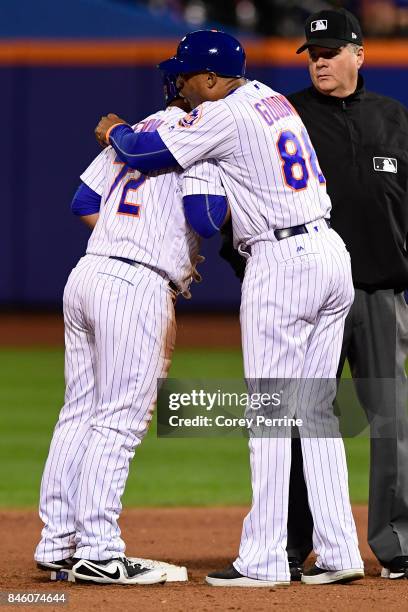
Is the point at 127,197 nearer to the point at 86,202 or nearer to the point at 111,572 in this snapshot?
the point at 86,202

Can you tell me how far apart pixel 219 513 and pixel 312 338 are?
7.61ft

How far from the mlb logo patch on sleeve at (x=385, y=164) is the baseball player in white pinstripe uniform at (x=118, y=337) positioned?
2.47ft

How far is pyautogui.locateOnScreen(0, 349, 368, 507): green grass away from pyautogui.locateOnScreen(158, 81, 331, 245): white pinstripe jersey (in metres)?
2.82

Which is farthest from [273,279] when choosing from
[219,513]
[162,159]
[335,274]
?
[219,513]

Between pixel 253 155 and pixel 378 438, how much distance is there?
1.18 m

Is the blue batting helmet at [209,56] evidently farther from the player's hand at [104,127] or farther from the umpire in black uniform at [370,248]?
the umpire in black uniform at [370,248]

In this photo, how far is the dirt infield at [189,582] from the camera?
3.89m

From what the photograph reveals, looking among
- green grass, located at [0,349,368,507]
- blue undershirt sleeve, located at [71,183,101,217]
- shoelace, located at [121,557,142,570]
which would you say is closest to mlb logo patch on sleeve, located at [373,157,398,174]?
blue undershirt sleeve, located at [71,183,101,217]

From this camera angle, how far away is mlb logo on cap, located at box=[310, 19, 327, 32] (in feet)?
15.0

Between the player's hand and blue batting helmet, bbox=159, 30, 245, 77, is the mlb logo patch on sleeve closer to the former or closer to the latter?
blue batting helmet, bbox=159, 30, 245, 77

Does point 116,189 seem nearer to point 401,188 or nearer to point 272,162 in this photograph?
point 272,162

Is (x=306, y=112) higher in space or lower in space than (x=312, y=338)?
higher

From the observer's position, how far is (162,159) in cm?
415

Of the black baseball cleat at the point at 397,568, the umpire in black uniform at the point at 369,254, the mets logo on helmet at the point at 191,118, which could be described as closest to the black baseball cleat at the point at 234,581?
the umpire in black uniform at the point at 369,254
